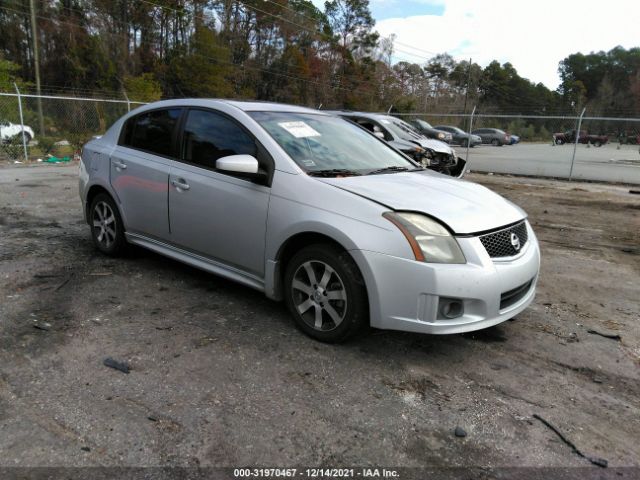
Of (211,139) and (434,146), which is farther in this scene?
(434,146)

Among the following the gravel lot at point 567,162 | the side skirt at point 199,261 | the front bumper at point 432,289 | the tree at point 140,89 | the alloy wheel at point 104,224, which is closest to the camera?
the front bumper at point 432,289

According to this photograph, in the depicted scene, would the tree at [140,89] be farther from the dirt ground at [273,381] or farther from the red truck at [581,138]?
the dirt ground at [273,381]

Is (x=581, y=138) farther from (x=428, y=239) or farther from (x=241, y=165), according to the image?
(x=241, y=165)

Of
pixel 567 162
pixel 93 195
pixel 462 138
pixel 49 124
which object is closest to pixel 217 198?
pixel 93 195

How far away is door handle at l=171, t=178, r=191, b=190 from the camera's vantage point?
13.3 ft

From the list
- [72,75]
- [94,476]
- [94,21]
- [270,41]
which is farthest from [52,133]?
[270,41]

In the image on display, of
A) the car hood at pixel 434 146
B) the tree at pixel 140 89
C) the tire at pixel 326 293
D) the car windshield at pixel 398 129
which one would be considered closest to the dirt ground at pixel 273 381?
the tire at pixel 326 293

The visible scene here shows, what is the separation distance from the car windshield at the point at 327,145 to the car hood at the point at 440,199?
0.24 metres

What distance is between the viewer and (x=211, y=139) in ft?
13.3

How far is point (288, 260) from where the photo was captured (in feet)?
11.7

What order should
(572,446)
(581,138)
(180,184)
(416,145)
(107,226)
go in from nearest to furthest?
(572,446) < (180,184) < (107,226) < (416,145) < (581,138)

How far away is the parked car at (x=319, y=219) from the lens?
3.02 m

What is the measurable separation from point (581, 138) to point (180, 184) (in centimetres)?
1544

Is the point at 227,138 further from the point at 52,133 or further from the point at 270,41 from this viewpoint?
the point at 270,41
